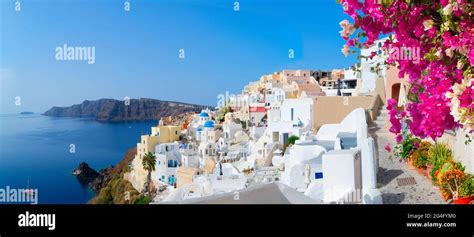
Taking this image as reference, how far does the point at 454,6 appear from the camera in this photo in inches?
71.2

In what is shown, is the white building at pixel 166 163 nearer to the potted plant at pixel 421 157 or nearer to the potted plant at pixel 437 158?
the potted plant at pixel 421 157

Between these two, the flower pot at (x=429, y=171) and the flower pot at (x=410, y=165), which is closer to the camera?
the flower pot at (x=429, y=171)

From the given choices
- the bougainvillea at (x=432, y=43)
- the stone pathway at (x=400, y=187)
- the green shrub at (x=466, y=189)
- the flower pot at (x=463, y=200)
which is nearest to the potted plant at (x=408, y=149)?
the stone pathway at (x=400, y=187)

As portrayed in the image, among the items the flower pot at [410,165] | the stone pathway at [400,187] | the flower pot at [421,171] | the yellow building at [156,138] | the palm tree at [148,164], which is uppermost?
the flower pot at [410,165]

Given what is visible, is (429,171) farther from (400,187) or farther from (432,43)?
(432,43)

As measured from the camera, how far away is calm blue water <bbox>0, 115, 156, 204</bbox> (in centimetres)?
3347

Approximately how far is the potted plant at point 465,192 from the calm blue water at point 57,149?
26.5 m

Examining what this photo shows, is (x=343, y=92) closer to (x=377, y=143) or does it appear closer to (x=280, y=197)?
(x=377, y=143)

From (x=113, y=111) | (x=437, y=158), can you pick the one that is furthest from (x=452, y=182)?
(x=113, y=111)

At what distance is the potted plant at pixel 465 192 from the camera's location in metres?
5.56

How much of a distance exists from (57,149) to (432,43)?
136 feet

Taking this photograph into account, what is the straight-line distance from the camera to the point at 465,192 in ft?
18.6

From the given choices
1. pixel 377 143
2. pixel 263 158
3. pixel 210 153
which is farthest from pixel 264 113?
pixel 377 143

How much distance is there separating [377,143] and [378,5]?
941 cm
